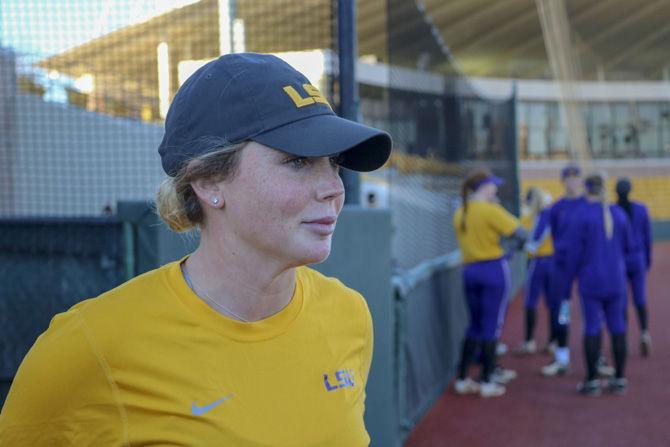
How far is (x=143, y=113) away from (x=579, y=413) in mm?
4521

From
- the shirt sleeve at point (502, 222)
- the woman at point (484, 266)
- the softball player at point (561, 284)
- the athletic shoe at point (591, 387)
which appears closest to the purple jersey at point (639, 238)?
the softball player at point (561, 284)

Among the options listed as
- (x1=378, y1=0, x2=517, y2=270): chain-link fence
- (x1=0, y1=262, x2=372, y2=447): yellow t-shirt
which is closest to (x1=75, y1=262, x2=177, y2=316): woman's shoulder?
(x1=0, y1=262, x2=372, y2=447): yellow t-shirt

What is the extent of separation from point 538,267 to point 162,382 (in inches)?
316

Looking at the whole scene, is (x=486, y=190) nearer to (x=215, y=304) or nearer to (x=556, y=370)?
(x=556, y=370)

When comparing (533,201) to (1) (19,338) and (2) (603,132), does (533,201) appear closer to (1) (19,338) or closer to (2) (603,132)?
(1) (19,338)

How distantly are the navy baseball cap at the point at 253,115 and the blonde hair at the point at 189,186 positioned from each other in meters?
0.02

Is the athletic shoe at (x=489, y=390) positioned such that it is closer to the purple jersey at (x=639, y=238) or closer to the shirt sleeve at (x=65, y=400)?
the purple jersey at (x=639, y=238)

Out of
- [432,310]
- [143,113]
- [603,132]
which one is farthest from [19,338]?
[603,132]

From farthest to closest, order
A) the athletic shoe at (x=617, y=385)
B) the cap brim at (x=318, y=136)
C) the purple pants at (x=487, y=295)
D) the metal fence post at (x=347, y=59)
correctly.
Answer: the athletic shoe at (x=617, y=385), the purple pants at (x=487, y=295), the metal fence post at (x=347, y=59), the cap brim at (x=318, y=136)

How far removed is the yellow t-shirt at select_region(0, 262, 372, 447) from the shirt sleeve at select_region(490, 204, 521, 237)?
547 centimetres

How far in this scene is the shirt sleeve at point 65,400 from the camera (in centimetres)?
163

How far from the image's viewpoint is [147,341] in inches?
65.7

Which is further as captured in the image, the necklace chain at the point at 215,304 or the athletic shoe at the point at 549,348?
the athletic shoe at the point at 549,348

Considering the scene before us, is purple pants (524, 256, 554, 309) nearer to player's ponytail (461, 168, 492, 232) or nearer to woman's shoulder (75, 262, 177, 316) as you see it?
player's ponytail (461, 168, 492, 232)
